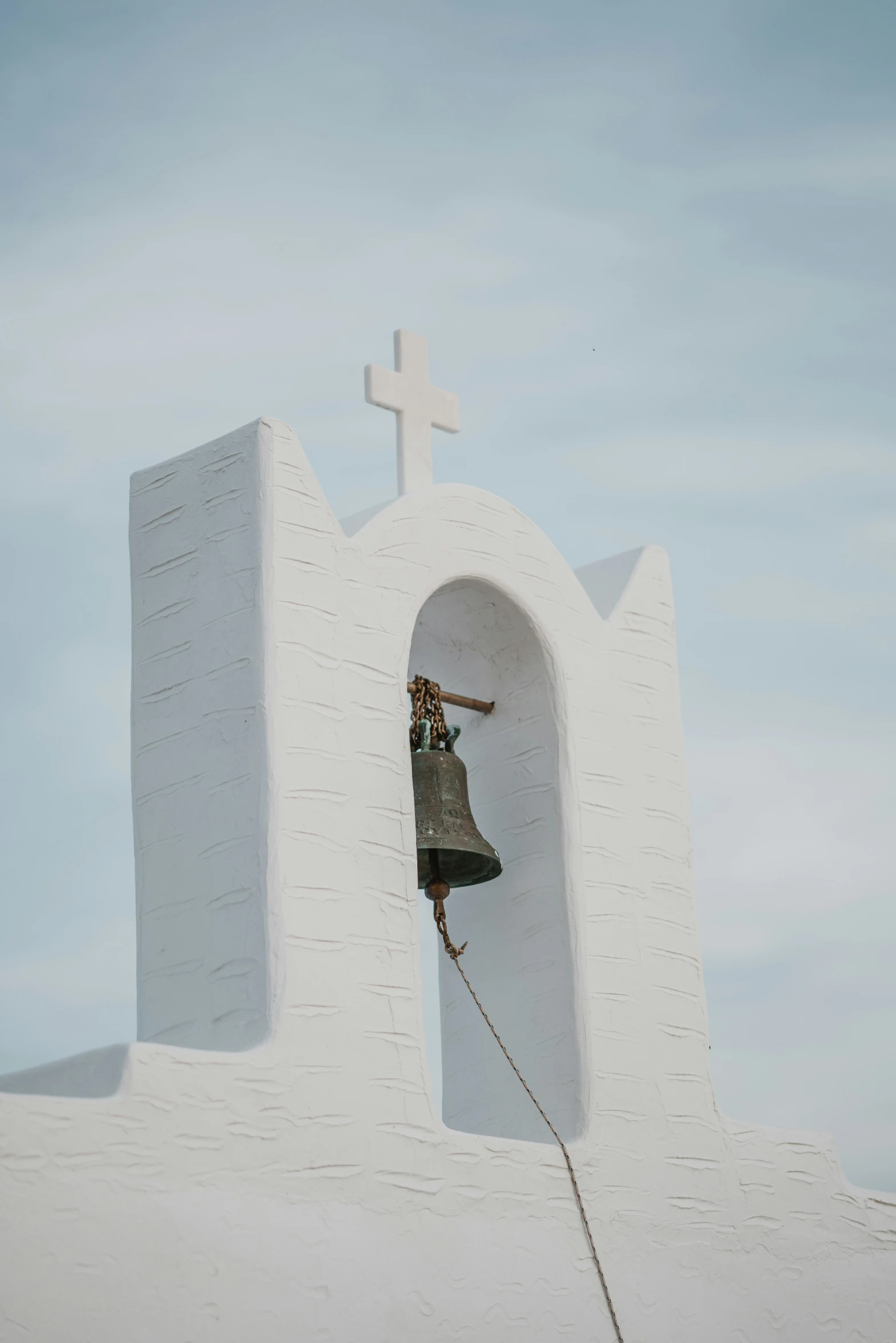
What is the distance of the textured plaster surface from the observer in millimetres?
4453

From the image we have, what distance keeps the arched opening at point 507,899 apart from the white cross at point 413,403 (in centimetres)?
49

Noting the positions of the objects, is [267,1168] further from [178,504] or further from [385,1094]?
[178,504]

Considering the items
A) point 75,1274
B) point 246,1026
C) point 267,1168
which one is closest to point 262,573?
point 246,1026

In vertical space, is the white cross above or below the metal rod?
above

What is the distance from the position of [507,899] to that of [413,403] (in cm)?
189

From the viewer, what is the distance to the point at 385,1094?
5125mm

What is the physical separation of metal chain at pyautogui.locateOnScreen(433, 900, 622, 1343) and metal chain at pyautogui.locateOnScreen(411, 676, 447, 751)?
584mm

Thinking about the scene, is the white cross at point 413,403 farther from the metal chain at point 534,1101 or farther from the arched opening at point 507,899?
the metal chain at point 534,1101

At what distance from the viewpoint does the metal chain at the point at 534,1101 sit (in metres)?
5.47

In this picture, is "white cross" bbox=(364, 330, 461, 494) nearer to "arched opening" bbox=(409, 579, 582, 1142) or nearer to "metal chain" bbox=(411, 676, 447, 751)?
"arched opening" bbox=(409, 579, 582, 1142)

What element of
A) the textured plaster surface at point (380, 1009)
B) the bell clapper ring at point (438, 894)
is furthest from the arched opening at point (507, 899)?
A: the bell clapper ring at point (438, 894)

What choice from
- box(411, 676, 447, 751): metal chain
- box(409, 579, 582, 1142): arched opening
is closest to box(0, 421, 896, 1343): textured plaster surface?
box(409, 579, 582, 1142): arched opening

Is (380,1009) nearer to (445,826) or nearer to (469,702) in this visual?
(445,826)

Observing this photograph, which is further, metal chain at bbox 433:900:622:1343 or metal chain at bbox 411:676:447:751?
metal chain at bbox 411:676:447:751
